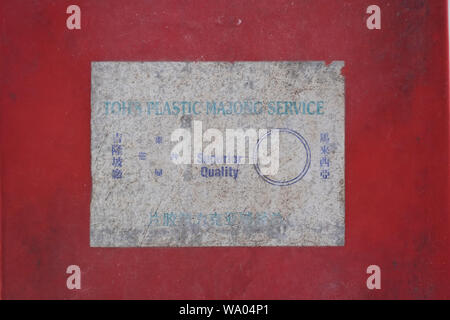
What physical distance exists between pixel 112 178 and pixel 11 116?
2.01ft

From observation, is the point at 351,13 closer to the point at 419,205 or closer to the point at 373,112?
the point at 373,112

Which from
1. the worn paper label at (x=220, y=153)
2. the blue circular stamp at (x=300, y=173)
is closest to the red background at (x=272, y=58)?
the worn paper label at (x=220, y=153)

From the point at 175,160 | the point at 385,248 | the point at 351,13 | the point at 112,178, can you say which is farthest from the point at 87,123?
the point at 385,248

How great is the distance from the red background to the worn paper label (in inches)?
2.9

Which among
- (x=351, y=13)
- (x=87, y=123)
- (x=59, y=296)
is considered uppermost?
(x=351, y=13)

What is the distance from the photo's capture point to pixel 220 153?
237 cm

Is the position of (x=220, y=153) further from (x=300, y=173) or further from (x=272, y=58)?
(x=272, y=58)

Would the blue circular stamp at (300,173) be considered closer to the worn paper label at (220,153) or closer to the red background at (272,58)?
the worn paper label at (220,153)

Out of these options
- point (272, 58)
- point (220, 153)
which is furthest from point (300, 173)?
point (272, 58)

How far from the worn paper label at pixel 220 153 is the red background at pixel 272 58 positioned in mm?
74

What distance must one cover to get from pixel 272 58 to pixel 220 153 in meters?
0.56

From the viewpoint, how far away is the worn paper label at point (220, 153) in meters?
2.36

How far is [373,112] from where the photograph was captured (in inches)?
92.7

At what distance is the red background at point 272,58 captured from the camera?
2.35 metres
